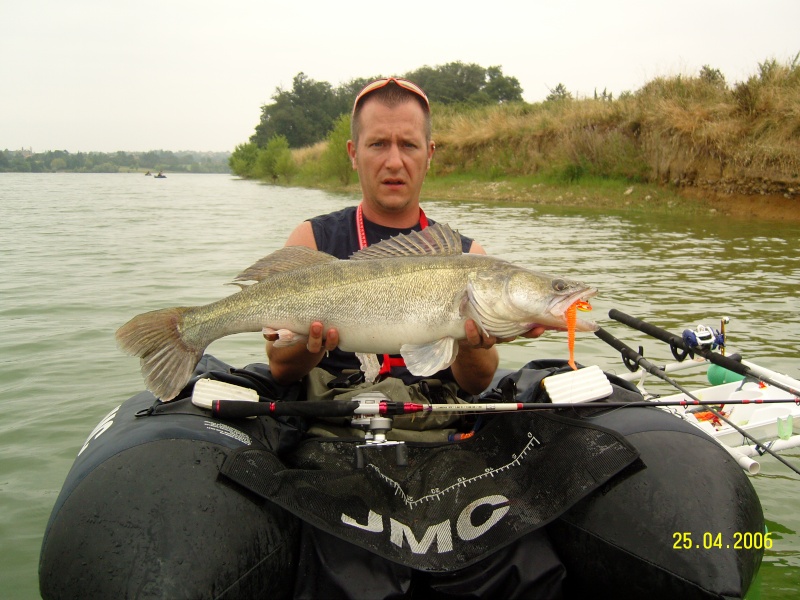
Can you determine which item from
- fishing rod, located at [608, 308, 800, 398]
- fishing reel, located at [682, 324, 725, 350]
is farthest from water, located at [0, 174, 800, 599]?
fishing reel, located at [682, 324, 725, 350]

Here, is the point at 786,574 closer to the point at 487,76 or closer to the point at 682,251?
the point at 682,251

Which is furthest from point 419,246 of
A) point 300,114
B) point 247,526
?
point 300,114

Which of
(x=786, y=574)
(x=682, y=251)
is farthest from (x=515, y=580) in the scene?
(x=682, y=251)

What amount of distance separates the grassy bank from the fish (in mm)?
15756

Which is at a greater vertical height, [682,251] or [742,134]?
[742,134]

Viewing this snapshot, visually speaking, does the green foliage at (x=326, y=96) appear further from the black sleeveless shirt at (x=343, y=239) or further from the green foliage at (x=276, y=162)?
the black sleeveless shirt at (x=343, y=239)

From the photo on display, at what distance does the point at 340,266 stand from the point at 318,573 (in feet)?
4.47

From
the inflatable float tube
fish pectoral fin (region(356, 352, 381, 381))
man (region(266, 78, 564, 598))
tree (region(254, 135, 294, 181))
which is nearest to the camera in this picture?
the inflatable float tube

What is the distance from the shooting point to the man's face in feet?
11.9

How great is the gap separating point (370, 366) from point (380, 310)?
19.0 inches

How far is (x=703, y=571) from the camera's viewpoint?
2.16m

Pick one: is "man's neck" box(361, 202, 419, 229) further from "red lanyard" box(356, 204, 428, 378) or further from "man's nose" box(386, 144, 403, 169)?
"man's nose" box(386, 144, 403, 169)

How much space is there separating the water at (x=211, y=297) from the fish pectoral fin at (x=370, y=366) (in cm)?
187

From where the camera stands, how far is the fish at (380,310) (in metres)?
2.92
